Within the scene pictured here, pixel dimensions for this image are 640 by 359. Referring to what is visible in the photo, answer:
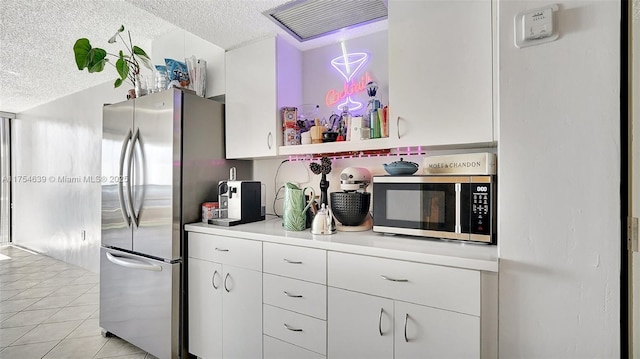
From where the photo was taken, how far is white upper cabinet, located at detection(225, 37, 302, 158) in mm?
2076

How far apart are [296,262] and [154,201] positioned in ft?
3.74

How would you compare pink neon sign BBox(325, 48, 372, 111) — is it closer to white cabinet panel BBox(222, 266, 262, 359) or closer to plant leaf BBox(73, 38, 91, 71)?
white cabinet panel BBox(222, 266, 262, 359)

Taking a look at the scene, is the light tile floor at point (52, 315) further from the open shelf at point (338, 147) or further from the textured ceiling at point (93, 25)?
the textured ceiling at point (93, 25)

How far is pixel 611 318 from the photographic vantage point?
3.25ft

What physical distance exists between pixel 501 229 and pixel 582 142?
15.6 inches

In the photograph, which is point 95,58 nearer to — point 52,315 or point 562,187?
point 52,315

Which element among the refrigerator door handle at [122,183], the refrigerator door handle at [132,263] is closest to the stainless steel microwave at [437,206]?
the refrigerator door handle at [132,263]

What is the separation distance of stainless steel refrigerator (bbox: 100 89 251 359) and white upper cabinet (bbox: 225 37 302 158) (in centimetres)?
16

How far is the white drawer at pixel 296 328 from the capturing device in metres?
1.51

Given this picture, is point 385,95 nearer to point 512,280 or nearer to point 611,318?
point 512,280

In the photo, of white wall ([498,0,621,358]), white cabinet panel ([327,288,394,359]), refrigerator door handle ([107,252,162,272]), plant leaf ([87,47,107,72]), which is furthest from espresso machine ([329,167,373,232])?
plant leaf ([87,47,107,72])

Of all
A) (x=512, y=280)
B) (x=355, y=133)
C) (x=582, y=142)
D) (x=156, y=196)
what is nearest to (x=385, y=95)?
(x=355, y=133)

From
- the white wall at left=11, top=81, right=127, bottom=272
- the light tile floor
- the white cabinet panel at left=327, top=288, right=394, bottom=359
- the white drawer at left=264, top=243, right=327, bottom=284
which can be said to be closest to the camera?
the white cabinet panel at left=327, top=288, right=394, bottom=359

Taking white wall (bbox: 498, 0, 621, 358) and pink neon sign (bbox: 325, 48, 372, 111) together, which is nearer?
white wall (bbox: 498, 0, 621, 358)
